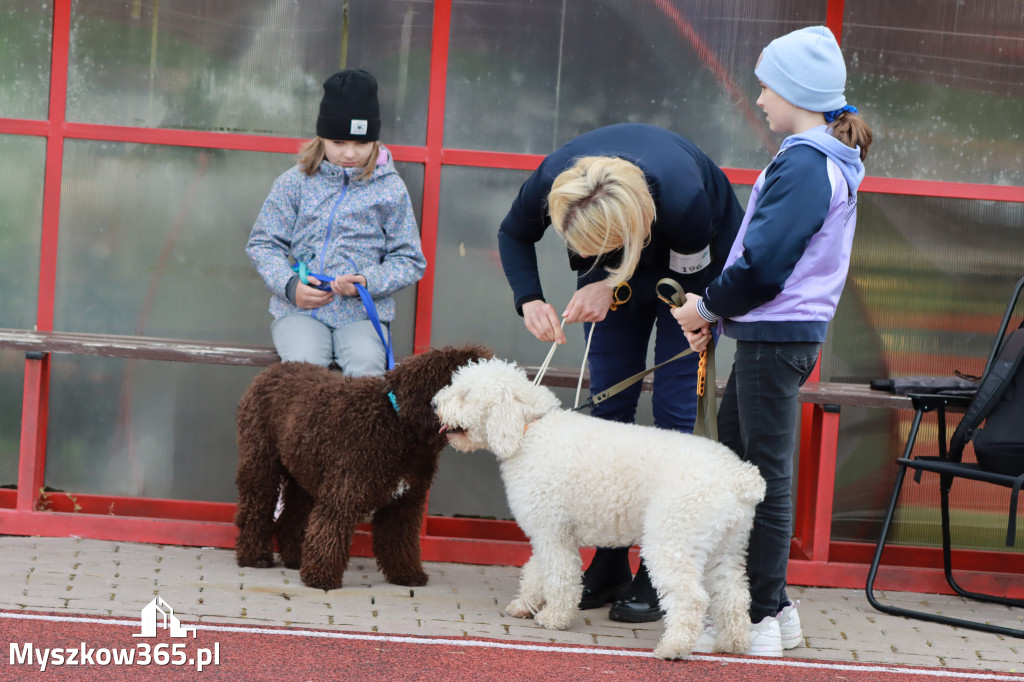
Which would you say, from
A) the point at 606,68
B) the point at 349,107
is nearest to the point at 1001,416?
the point at 606,68

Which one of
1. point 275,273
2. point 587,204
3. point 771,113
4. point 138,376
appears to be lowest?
point 138,376

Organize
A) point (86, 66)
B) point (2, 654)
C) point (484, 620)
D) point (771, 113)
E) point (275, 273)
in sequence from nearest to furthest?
1. point (2, 654)
2. point (771, 113)
3. point (484, 620)
4. point (275, 273)
5. point (86, 66)

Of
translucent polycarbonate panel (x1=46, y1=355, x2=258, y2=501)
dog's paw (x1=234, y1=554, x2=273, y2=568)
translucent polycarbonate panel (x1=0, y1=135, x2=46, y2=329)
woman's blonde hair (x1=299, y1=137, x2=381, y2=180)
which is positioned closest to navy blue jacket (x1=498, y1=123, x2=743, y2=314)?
woman's blonde hair (x1=299, y1=137, x2=381, y2=180)

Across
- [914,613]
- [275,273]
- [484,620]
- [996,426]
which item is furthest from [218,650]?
[996,426]

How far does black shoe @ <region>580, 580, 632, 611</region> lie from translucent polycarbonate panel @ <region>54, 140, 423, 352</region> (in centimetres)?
173

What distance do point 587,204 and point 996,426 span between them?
2.03 meters

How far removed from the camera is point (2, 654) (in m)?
3.39

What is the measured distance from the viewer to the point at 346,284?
15.7 ft

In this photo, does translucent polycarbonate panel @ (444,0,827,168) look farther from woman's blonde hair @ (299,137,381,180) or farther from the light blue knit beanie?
the light blue knit beanie

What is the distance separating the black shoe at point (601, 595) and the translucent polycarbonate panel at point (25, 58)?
11.5 ft

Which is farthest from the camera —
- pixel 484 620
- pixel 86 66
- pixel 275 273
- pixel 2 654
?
pixel 86 66

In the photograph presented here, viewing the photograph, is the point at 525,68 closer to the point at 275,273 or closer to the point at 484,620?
the point at 275,273

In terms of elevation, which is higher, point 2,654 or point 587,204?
point 587,204

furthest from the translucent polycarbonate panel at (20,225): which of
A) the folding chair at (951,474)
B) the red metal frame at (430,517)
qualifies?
the folding chair at (951,474)
